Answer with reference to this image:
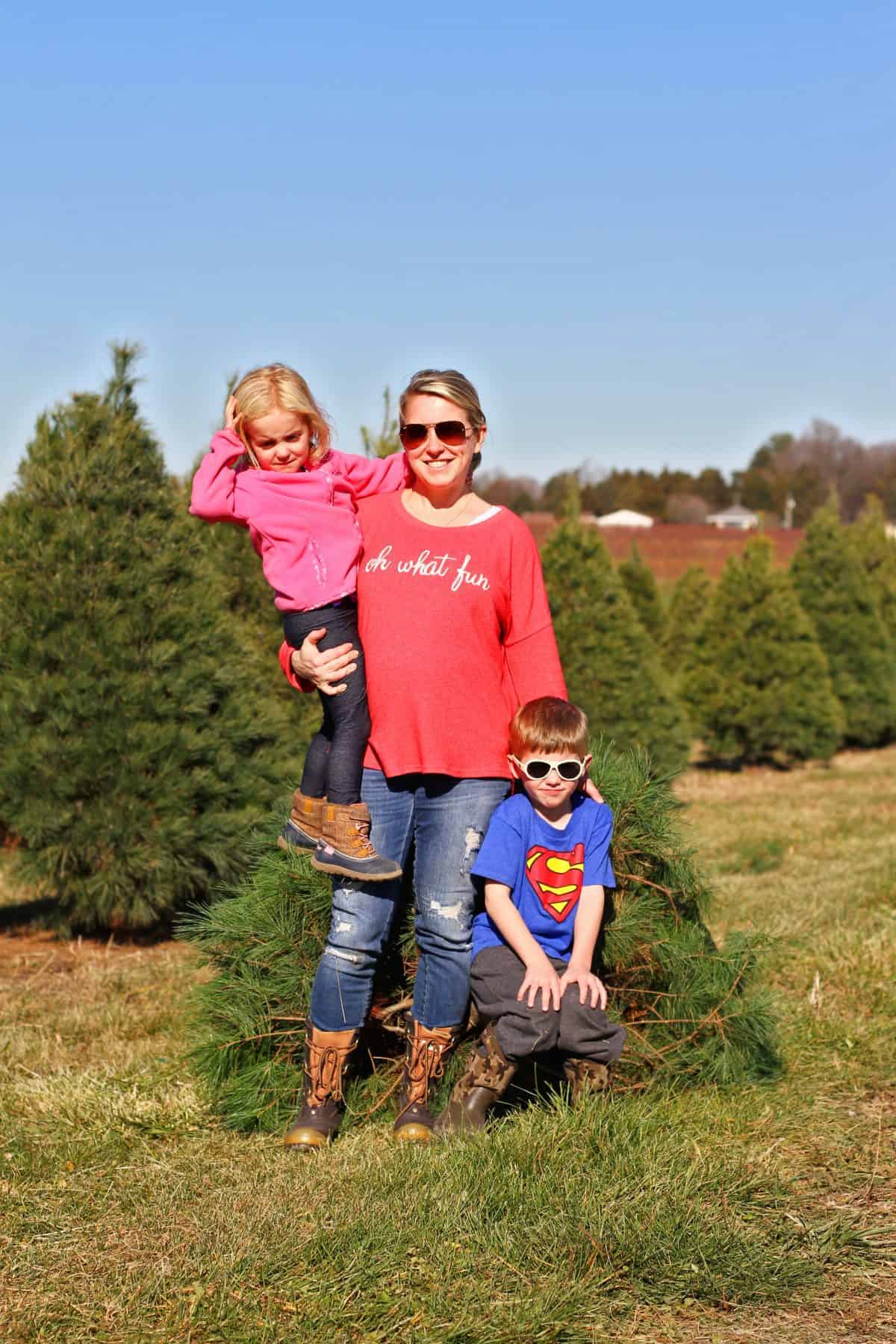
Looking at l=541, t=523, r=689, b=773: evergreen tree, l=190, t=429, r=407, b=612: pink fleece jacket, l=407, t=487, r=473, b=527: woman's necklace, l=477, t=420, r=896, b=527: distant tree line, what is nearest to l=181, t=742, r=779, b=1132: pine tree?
l=190, t=429, r=407, b=612: pink fleece jacket

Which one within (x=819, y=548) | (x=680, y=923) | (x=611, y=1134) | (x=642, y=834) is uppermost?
(x=819, y=548)

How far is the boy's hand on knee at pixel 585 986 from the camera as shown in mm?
3211

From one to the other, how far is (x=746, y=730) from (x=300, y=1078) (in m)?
11.6

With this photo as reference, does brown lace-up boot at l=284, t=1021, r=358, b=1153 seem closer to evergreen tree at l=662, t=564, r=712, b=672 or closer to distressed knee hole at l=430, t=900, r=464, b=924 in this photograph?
distressed knee hole at l=430, t=900, r=464, b=924

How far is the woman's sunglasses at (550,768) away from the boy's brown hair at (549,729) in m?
0.02

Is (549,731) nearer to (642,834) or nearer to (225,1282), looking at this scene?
(642,834)


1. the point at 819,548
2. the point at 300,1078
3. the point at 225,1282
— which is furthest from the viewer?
the point at 819,548

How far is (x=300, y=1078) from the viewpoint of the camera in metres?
3.62

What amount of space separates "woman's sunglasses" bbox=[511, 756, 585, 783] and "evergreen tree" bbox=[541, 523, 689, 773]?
7205 mm

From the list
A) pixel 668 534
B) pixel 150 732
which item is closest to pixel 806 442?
pixel 668 534

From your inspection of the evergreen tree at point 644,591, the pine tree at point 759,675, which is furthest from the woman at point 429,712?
the evergreen tree at point 644,591

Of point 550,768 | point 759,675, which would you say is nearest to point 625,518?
point 759,675

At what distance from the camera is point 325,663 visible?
10.8ft

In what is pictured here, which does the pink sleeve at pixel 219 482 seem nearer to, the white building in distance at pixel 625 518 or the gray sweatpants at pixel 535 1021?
→ the gray sweatpants at pixel 535 1021
